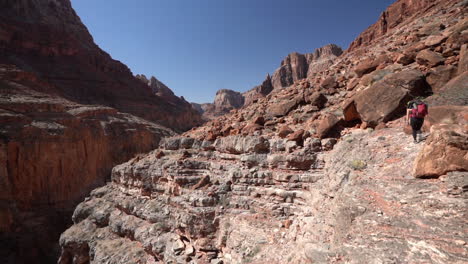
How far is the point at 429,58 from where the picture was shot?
6734 mm

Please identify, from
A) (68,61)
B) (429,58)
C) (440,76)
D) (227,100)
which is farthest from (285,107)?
(227,100)

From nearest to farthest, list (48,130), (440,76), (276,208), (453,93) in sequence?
(453,93) → (440,76) → (276,208) → (48,130)

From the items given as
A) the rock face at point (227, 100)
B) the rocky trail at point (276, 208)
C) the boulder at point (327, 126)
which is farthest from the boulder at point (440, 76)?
the rock face at point (227, 100)

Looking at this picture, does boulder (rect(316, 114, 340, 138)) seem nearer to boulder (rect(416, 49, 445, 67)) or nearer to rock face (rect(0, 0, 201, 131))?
boulder (rect(416, 49, 445, 67))

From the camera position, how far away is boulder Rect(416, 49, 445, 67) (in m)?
6.56

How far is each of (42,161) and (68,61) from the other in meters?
38.8

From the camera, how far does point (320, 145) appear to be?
274 inches

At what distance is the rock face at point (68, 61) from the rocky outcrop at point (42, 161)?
37.5ft

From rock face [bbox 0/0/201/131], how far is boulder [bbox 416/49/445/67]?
47.1 meters

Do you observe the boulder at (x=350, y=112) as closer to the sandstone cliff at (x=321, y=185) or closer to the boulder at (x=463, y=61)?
the sandstone cliff at (x=321, y=185)

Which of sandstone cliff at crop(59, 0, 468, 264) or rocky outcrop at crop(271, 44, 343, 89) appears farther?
rocky outcrop at crop(271, 44, 343, 89)

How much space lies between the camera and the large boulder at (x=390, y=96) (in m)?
6.21

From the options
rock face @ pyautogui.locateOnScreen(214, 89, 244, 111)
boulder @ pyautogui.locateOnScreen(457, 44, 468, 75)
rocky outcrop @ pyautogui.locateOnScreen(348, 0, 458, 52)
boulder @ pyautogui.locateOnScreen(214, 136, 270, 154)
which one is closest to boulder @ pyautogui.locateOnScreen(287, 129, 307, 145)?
boulder @ pyautogui.locateOnScreen(214, 136, 270, 154)

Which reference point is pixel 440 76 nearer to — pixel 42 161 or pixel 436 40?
pixel 436 40
